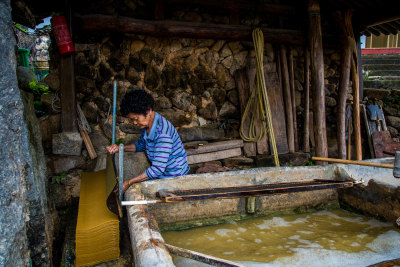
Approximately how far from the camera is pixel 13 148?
6.44ft

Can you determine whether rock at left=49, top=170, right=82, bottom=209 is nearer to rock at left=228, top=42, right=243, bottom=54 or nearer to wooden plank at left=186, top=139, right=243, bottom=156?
wooden plank at left=186, top=139, right=243, bottom=156

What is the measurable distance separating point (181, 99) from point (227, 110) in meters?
0.76

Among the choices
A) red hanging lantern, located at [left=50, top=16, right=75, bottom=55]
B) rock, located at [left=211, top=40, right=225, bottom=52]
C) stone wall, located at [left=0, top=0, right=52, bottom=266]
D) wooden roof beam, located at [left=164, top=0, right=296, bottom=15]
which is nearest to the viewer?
stone wall, located at [left=0, top=0, right=52, bottom=266]

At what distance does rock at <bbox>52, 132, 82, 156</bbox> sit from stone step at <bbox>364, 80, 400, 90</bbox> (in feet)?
18.7

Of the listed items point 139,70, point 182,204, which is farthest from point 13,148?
point 139,70

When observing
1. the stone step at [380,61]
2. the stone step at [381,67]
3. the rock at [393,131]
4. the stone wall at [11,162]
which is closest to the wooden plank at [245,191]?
the stone wall at [11,162]

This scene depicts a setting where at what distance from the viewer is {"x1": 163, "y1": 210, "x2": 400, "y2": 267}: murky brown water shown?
1972 mm

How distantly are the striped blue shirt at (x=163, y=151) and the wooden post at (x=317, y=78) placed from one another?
2069mm

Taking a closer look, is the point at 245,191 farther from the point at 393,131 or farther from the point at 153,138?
the point at 393,131

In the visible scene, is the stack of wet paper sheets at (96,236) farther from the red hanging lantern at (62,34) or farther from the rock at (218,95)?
the rock at (218,95)

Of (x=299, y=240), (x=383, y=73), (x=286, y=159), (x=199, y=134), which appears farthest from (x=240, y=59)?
(x=383, y=73)

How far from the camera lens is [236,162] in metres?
4.44

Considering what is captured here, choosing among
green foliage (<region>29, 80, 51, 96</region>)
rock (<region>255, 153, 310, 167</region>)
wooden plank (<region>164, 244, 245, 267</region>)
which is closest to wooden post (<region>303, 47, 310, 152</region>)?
rock (<region>255, 153, 310, 167</region>)

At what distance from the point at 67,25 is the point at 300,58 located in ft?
11.7
